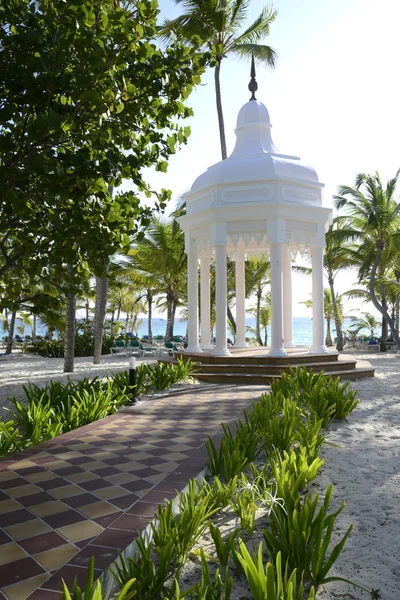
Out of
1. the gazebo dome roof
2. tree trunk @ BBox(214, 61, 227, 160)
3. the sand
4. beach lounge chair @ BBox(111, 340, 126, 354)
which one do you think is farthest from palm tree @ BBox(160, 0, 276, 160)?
the sand

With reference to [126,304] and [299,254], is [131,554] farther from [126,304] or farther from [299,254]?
[126,304]

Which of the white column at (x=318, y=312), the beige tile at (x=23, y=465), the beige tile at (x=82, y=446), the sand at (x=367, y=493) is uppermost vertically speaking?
the white column at (x=318, y=312)

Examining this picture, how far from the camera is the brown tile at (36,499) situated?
149 inches

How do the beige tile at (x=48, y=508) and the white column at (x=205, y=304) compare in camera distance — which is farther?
the white column at (x=205, y=304)

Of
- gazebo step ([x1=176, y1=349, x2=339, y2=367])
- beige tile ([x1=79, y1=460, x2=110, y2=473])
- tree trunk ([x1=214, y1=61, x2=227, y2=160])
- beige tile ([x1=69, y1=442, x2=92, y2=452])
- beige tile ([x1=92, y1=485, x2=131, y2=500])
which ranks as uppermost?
tree trunk ([x1=214, y1=61, x2=227, y2=160])

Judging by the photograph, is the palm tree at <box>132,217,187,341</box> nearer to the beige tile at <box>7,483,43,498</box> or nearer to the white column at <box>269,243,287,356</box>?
the white column at <box>269,243,287,356</box>

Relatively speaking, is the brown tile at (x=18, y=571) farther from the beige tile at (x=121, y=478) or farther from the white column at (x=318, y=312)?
the white column at (x=318, y=312)

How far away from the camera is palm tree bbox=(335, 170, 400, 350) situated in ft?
75.0

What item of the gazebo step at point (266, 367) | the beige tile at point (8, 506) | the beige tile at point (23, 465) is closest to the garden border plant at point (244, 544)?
the beige tile at point (8, 506)

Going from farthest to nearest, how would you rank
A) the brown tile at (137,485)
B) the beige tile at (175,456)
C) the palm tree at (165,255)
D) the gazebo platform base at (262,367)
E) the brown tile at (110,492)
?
the palm tree at (165,255) → the gazebo platform base at (262,367) → the beige tile at (175,456) → the brown tile at (137,485) → the brown tile at (110,492)

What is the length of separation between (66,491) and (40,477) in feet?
1.55

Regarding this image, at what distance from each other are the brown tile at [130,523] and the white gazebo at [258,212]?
9.09m

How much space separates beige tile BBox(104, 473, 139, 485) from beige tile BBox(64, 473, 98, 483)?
0.15 meters

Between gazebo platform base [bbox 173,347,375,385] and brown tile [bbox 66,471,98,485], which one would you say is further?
gazebo platform base [bbox 173,347,375,385]
